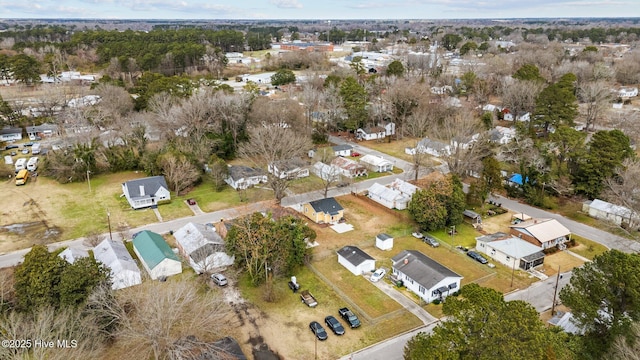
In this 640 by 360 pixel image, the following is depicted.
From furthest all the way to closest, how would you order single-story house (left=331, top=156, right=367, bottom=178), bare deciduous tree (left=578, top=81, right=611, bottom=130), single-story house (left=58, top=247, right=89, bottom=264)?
bare deciduous tree (left=578, top=81, right=611, bottom=130), single-story house (left=331, top=156, right=367, bottom=178), single-story house (left=58, top=247, right=89, bottom=264)

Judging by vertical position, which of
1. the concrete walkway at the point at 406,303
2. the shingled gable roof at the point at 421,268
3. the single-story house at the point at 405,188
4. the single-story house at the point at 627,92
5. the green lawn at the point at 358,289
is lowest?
the concrete walkway at the point at 406,303

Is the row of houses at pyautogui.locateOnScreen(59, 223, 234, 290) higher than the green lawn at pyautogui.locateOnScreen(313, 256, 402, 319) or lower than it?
higher

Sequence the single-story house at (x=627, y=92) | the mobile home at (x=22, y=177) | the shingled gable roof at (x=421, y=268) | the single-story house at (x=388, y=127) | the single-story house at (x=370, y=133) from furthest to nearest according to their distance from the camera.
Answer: the single-story house at (x=627, y=92) → the single-story house at (x=388, y=127) → the single-story house at (x=370, y=133) → the mobile home at (x=22, y=177) → the shingled gable roof at (x=421, y=268)

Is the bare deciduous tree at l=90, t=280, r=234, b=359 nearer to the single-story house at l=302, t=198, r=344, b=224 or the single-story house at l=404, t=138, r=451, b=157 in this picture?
the single-story house at l=302, t=198, r=344, b=224

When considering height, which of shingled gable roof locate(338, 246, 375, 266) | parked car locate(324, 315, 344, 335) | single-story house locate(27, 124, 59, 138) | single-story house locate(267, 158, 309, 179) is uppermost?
single-story house locate(267, 158, 309, 179)

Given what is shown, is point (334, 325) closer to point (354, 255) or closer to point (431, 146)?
point (354, 255)

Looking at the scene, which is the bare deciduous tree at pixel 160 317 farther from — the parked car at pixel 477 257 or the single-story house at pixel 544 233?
the single-story house at pixel 544 233

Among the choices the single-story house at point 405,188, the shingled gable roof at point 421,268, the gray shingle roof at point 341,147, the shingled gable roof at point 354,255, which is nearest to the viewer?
the shingled gable roof at point 421,268

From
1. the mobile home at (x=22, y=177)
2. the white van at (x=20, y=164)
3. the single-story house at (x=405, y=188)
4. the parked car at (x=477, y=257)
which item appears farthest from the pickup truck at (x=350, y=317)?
the white van at (x=20, y=164)

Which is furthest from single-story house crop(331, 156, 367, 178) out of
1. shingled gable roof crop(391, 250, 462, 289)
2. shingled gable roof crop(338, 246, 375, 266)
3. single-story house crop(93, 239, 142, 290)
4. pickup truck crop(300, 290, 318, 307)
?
single-story house crop(93, 239, 142, 290)
